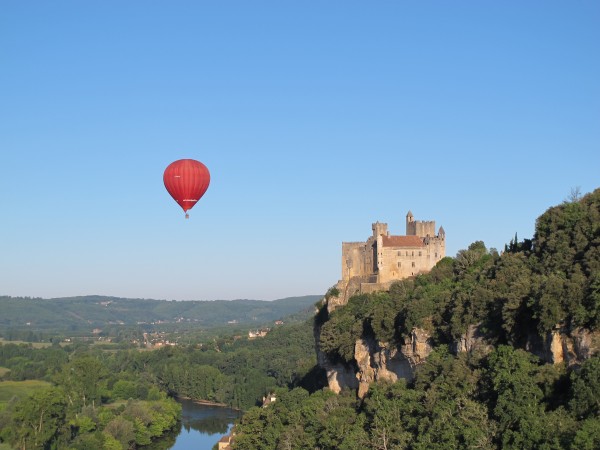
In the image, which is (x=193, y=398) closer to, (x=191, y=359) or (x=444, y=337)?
(x=191, y=359)

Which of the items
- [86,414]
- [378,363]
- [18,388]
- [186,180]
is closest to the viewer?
[186,180]

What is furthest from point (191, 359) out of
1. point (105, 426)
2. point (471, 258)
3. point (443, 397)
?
point (443, 397)

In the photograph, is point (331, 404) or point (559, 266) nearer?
point (559, 266)

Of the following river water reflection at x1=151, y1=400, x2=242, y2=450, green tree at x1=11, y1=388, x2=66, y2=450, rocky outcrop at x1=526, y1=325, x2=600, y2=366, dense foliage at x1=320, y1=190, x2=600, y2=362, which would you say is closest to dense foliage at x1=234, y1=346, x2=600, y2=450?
rocky outcrop at x1=526, y1=325, x2=600, y2=366

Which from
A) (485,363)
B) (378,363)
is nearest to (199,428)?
(378,363)

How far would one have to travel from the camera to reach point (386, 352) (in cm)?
3903

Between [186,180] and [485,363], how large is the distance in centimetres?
1522

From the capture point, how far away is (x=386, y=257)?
48219mm

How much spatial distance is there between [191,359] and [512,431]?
289ft

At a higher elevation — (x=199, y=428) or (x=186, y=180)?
(x=186, y=180)

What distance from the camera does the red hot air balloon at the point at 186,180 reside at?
36062 mm

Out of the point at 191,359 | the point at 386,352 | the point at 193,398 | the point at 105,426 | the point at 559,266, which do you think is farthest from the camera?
the point at 191,359

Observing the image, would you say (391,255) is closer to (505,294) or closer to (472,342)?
(472,342)

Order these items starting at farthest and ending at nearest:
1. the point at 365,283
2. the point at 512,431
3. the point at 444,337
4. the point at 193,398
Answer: the point at 193,398 → the point at 365,283 → the point at 444,337 → the point at 512,431
